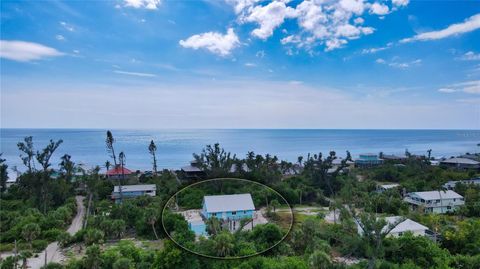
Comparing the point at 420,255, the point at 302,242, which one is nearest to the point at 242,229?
the point at 302,242

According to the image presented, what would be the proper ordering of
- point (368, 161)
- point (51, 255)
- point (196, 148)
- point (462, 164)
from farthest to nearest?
point (196, 148), point (368, 161), point (462, 164), point (51, 255)

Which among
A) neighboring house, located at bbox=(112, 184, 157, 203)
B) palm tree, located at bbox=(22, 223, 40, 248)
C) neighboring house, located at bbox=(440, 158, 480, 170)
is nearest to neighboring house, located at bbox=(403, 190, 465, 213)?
neighboring house, located at bbox=(440, 158, 480, 170)

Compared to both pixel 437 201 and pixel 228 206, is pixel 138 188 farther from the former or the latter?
pixel 228 206

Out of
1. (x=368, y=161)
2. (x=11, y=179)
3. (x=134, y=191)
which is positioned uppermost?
(x=368, y=161)

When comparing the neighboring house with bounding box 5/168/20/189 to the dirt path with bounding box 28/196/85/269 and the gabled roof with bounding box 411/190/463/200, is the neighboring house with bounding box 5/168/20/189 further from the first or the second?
the gabled roof with bounding box 411/190/463/200

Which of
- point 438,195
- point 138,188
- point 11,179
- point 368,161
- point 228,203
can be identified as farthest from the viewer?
point 368,161

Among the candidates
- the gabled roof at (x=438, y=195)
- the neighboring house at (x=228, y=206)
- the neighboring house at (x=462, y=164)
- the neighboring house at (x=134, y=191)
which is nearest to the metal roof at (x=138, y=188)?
the neighboring house at (x=134, y=191)

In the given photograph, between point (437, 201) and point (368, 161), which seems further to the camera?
point (368, 161)

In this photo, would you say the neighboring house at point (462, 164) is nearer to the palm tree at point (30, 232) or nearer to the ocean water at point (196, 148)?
the ocean water at point (196, 148)

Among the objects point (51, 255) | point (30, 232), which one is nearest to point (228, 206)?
point (51, 255)
